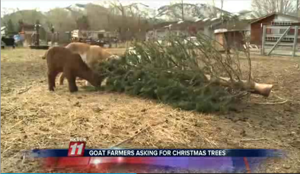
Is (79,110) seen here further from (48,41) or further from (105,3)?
(48,41)

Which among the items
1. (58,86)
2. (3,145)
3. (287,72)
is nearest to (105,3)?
(58,86)

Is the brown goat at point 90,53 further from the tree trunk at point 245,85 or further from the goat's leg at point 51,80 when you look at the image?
the tree trunk at point 245,85

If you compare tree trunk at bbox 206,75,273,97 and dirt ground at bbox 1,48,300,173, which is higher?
tree trunk at bbox 206,75,273,97

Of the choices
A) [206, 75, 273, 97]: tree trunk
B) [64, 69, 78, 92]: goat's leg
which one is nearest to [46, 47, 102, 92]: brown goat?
[64, 69, 78, 92]: goat's leg

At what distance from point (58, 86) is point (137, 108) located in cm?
340

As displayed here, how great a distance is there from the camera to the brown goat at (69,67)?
697 cm

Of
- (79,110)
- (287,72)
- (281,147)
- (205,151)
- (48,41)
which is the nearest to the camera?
(205,151)

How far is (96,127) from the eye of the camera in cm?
415

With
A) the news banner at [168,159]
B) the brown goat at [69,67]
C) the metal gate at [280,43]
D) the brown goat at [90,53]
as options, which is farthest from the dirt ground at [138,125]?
the metal gate at [280,43]

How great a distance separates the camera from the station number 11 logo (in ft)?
9.57

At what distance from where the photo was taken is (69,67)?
6953 mm

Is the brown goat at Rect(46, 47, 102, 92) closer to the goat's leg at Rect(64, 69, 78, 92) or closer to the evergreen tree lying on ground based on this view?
the goat's leg at Rect(64, 69, 78, 92)

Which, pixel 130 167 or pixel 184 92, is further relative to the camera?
pixel 184 92

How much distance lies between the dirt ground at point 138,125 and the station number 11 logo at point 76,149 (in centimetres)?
27
